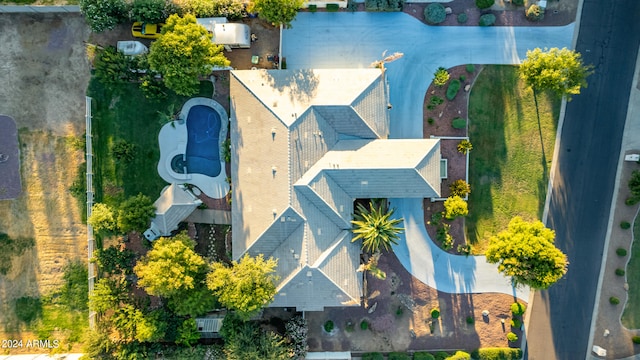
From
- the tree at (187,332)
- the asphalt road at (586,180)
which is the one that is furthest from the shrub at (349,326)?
the asphalt road at (586,180)

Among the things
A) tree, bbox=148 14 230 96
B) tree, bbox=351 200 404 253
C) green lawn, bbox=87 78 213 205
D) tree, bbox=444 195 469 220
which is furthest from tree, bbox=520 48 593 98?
green lawn, bbox=87 78 213 205

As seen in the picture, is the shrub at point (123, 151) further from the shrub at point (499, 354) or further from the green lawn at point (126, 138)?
the shrub at point (499, 354)

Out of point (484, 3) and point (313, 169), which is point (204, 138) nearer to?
point (313, 169)

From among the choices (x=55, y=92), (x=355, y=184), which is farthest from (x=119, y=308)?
(x=355, y=184)

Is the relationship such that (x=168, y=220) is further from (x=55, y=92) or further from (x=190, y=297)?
(x=55, y=92)

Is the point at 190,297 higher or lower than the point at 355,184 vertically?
lower

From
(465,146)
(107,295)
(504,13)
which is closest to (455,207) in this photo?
(465,146)
